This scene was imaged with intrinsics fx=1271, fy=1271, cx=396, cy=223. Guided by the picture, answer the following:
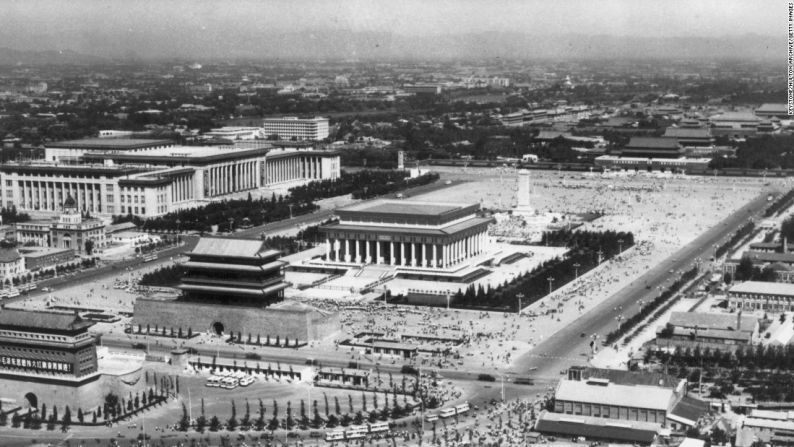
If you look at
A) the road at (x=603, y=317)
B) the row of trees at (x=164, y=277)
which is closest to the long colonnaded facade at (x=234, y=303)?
the row of trees at (x=164, y=277)

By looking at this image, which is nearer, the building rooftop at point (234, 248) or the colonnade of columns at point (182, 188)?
the building rooftop at point (234, 248)

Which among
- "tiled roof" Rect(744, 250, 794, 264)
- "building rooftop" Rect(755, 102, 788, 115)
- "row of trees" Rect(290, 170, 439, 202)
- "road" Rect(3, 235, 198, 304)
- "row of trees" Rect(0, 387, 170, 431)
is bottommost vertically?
"row of trees" Rect(290, 170, 439, 202)

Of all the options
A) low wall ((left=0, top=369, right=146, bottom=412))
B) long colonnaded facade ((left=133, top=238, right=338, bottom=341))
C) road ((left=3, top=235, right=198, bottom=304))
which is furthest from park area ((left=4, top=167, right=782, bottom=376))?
low wall ((left=0, top=369, right=146, bottom=412))

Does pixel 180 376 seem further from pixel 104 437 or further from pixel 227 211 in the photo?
pixel 227 211

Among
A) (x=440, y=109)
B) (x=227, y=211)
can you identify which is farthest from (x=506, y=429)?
(x=440, y=109)

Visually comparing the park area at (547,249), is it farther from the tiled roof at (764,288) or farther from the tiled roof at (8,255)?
the tiled roof at (764,288)

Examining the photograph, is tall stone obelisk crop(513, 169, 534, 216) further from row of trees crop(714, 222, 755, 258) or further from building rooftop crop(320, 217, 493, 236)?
building rooftop crop(320, 217, 493, 236)

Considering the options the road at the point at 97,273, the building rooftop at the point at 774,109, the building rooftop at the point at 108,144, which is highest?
the building rooftop at the point at 108,144
